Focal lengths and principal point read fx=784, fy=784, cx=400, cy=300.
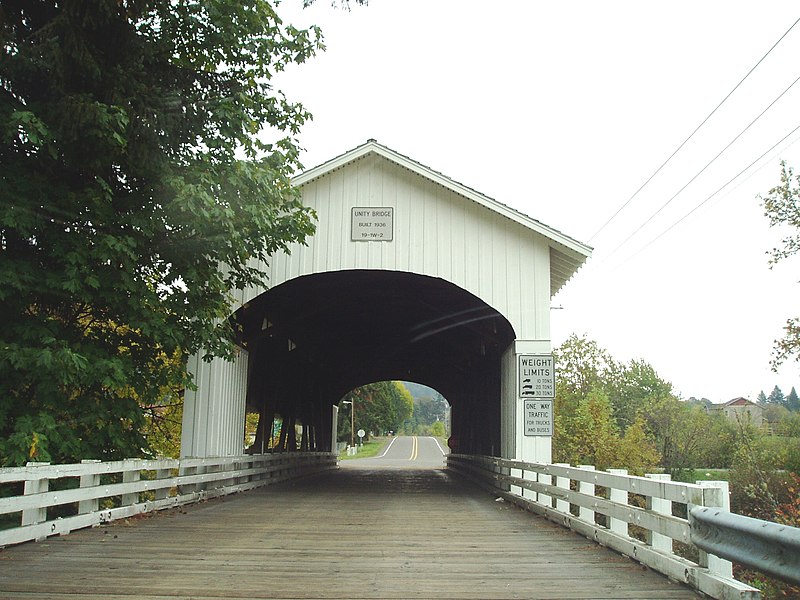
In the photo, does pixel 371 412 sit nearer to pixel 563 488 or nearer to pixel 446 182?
pixel 446 182

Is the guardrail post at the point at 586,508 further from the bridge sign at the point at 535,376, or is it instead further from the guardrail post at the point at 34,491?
the guardrail post at the point at 34,491

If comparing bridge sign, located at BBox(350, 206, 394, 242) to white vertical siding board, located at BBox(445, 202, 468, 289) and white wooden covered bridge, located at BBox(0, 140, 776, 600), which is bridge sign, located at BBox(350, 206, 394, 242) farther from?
white vertical siding board, located at BBox(445, 202, 468, 289)

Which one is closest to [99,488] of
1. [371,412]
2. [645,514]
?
[645,514]

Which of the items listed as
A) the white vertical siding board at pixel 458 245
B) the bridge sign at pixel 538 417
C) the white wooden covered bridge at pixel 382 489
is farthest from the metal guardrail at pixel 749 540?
the white vertical siding board at pixel 458 245

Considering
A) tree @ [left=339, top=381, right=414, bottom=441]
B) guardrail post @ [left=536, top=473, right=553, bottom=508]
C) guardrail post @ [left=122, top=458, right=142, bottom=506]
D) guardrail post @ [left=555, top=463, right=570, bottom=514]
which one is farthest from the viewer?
tree @ [left=339, top=381, right=414, bottom=441]

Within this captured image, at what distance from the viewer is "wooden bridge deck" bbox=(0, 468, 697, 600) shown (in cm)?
474

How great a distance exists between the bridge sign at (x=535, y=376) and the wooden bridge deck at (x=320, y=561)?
307cm

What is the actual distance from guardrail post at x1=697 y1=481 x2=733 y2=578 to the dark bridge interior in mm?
7042

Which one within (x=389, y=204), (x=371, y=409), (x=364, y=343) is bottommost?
(x=371, y=409)

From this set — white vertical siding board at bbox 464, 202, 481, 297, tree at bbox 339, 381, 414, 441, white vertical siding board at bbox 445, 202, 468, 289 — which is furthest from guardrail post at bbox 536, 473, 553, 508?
tree at bbox 339, 381, 414, 441

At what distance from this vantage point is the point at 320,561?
5848 mm

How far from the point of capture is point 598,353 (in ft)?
128

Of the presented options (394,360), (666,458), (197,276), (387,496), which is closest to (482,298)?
(387,496)

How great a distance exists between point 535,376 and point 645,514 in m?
6.20
